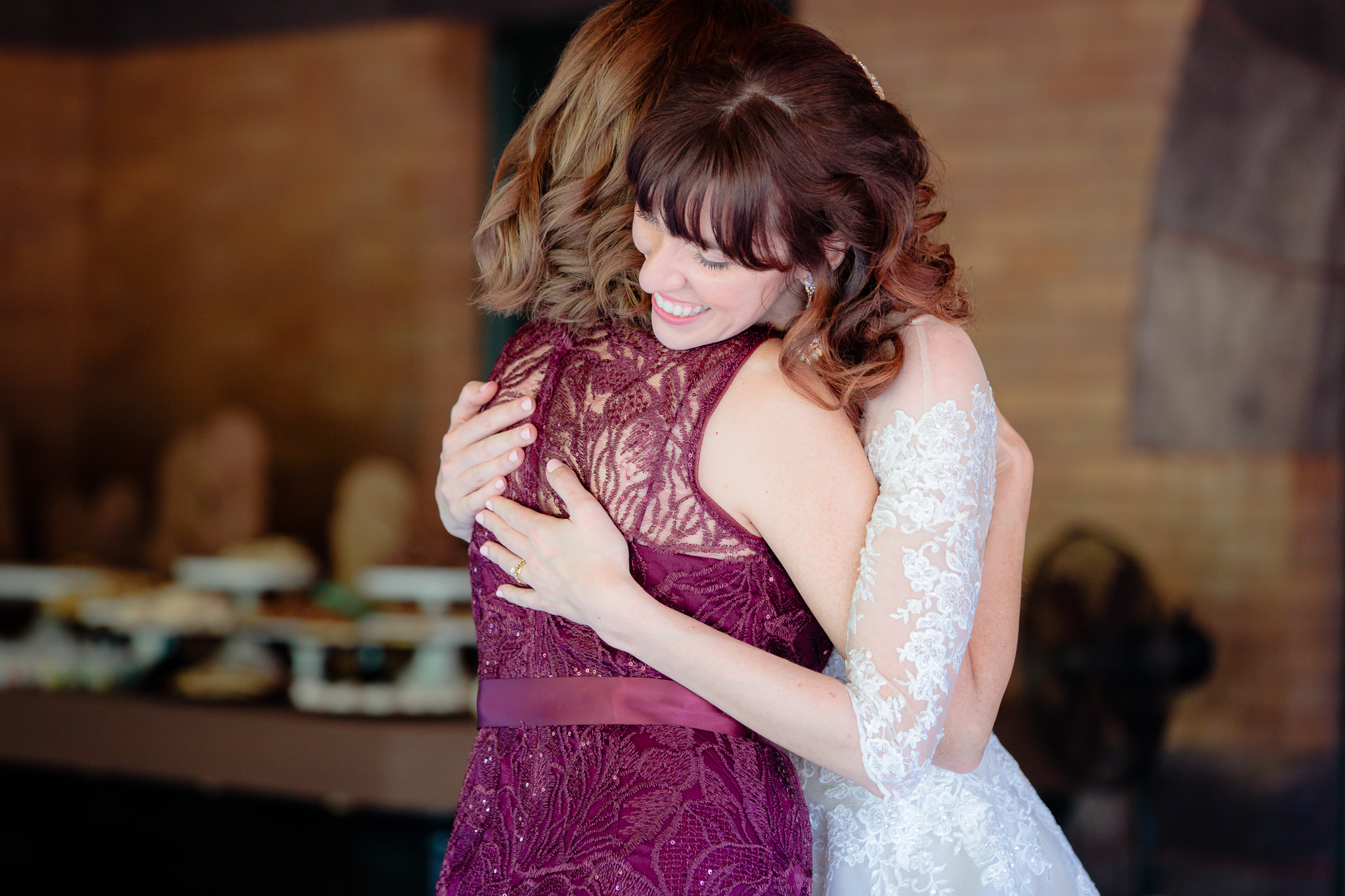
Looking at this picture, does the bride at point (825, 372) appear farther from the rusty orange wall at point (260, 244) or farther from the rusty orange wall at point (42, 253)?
the rusty orange wall at point (42, 253)

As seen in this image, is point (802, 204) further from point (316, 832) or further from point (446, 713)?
point (316, 832)

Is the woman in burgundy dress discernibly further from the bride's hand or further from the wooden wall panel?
the wooden wall panel

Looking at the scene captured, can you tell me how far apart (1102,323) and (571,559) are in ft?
12.8

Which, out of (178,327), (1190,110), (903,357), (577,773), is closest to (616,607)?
(577,773)

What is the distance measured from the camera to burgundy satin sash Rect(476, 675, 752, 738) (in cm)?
121

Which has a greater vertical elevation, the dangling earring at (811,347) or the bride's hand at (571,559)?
the dangling earring at (811,347)

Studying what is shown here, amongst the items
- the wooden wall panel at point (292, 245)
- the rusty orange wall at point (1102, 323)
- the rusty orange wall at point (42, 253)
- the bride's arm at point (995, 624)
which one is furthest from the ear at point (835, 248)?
the rusty orange wall at point (42, 253)

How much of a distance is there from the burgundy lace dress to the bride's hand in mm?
23

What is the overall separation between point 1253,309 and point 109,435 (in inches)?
264

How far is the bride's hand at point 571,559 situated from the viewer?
3.81 ft

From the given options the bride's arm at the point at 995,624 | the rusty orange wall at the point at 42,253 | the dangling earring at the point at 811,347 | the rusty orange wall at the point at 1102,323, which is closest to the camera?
the dangling earring at the point at 811,347

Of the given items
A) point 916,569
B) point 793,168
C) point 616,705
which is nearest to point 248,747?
point 616,705

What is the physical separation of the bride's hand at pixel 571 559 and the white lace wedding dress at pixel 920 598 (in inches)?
8.9

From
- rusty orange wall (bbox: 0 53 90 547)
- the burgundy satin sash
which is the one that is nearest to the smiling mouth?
the burgundy satin sash
